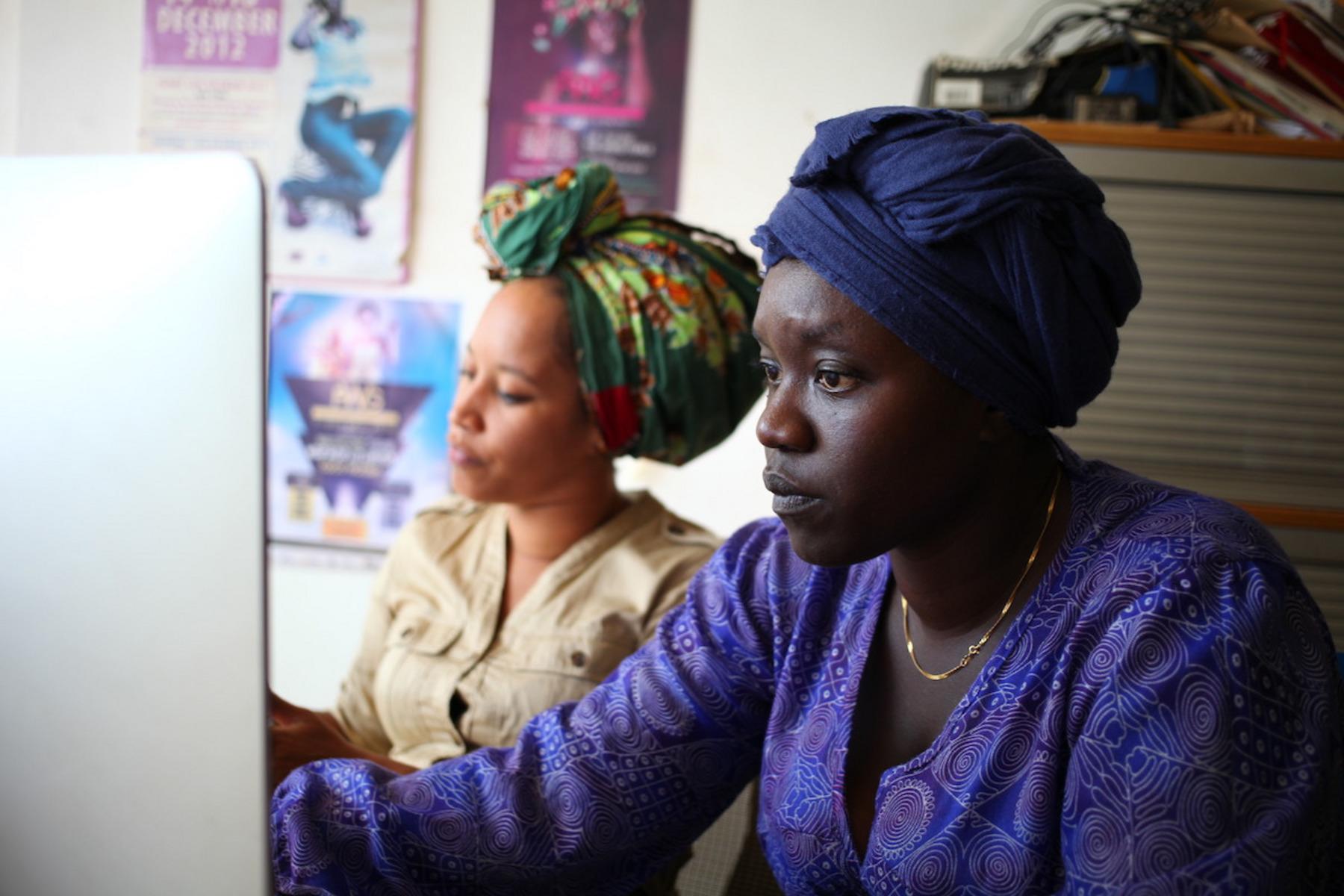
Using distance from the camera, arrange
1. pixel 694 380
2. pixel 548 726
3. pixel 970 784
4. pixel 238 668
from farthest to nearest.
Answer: pixel 694 380 < pixel 548 726 < pixel 970 784 < pixel 238 668

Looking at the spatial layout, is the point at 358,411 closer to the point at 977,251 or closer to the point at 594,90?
the point at 594,90

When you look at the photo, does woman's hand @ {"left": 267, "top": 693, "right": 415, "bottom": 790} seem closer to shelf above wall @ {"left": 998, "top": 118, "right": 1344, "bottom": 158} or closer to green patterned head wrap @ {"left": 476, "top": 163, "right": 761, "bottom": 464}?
green patterned head wrap @ {"left": 476, "top": 163, "right": 761, "bottom": 464}

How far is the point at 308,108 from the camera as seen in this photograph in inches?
93.7

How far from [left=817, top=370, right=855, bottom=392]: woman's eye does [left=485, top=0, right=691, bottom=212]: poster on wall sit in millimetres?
1526

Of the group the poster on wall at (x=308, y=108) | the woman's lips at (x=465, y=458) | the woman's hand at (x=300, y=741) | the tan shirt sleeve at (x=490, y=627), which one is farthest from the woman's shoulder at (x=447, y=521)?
the poster on wall at (x=308, y=108)

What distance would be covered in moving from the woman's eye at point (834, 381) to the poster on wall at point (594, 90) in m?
1.53

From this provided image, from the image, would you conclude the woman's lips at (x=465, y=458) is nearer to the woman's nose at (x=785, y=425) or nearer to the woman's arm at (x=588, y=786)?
the woman's arm at (x=588, y=786)

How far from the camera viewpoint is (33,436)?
1.52 feet

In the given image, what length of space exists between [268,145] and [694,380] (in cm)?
150

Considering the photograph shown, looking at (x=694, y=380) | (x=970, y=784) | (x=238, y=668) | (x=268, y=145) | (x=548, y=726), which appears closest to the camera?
(x=238, y=668)

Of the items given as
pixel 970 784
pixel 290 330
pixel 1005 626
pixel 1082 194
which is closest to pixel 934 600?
pixel 1005 626

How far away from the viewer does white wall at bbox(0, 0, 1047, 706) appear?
2121 mm

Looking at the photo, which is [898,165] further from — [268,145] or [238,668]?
[268,145]

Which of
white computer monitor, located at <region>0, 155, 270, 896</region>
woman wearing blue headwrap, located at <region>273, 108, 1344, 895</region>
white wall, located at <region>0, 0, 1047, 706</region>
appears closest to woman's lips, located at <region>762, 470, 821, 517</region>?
woman wearing blue headwrap, located at <region>273, 108, 1344, 895</region>
